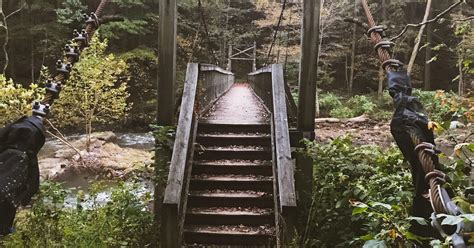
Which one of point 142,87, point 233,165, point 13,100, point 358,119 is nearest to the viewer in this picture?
point 233,165

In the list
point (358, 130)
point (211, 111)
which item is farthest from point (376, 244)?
point (358, 130)

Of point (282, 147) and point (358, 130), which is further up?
point (282, 147)

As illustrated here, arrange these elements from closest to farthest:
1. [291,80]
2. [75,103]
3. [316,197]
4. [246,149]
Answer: [316,197] < [246,149] < [75,103] < [291,80]

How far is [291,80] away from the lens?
20969mm

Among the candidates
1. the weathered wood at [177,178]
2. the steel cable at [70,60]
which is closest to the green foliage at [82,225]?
the weathered wood at [177,178]

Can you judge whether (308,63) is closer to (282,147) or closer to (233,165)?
(282,147)

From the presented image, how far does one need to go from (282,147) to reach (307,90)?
0.93m

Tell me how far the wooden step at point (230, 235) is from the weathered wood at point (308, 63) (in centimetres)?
142

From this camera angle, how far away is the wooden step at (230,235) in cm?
369

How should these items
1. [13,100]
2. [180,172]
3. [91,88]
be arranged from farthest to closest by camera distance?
1. [91,88]
2. [13,100]
3. [180,172]

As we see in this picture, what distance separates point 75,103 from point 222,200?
1023cm

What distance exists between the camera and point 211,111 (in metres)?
6.27

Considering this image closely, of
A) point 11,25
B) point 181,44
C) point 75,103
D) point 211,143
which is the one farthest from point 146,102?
point 211,143

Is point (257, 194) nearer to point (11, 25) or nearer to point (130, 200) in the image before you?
point (130, 200)
